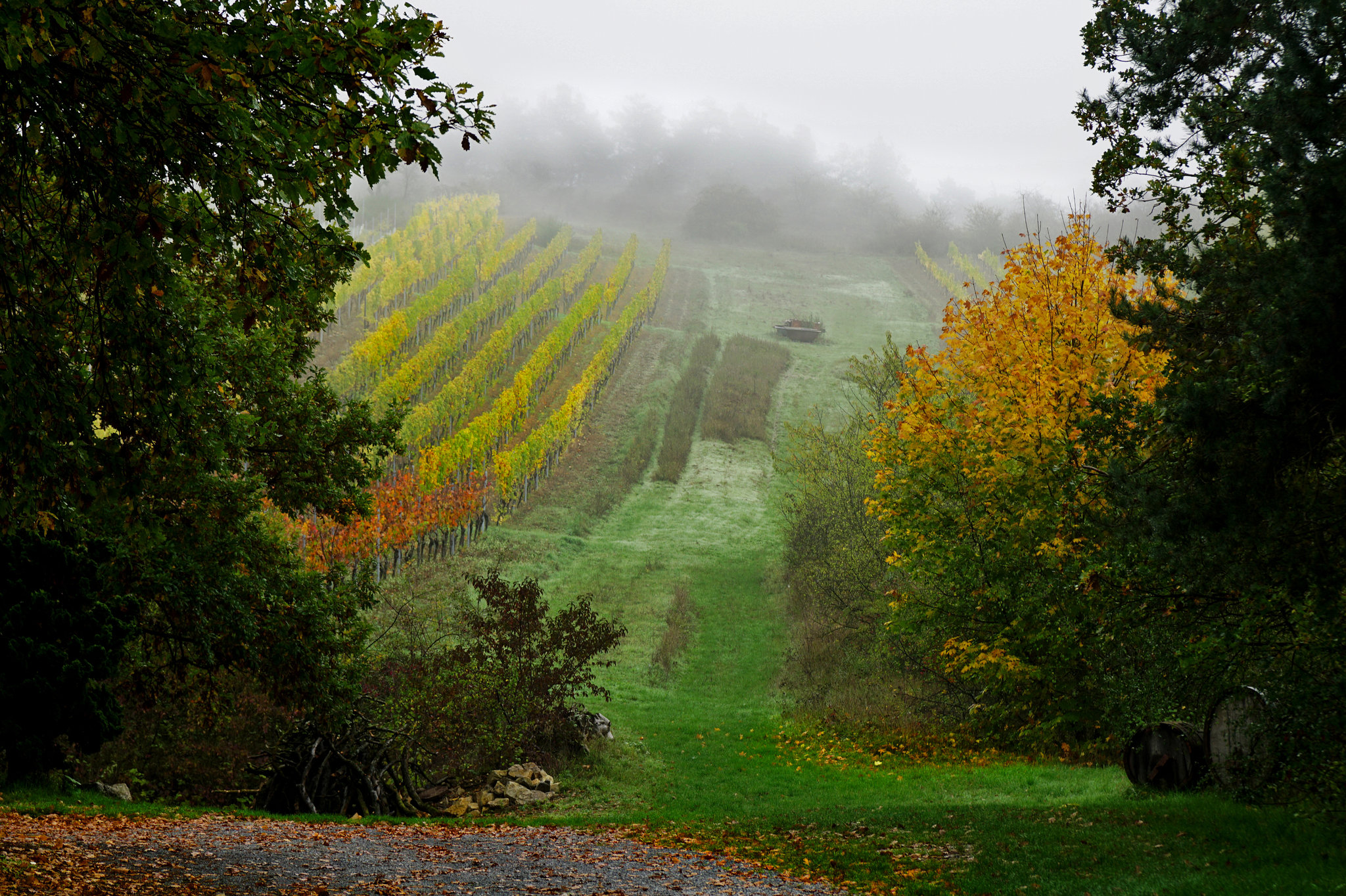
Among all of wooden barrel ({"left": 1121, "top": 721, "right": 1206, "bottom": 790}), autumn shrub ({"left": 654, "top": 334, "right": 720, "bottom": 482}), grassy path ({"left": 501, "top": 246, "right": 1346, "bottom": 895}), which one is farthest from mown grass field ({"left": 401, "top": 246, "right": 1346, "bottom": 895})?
autumn shrub ({"left": 654, "top": 334, "right": 720, "bottom": 482})

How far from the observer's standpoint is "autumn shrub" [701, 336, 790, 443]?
215ft

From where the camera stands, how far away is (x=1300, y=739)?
8.88 metres

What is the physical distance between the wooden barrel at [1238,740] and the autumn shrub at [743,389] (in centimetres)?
5287

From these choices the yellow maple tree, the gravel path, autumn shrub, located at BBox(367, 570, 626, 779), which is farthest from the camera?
autumn shrub, located at BBox(367, 570, 626, 779)

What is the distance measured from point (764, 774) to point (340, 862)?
437 inches

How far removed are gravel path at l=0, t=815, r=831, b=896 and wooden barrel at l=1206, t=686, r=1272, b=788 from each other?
18.3 ft

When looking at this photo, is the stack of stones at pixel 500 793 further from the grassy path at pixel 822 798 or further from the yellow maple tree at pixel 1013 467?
the yellow maple tree at pixel 1013 467

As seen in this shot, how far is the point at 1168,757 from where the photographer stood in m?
11.9

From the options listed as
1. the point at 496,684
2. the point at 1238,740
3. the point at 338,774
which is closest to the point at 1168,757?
the point at 1238,740

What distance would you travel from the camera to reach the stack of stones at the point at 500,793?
16.6 metres

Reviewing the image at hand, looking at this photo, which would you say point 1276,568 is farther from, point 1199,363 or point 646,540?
point 646,540

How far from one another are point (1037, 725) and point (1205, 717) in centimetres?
535

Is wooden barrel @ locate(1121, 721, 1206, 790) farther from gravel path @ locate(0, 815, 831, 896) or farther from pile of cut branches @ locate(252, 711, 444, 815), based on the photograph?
pile of cut branches @ locate(252, 711, 444, 815)

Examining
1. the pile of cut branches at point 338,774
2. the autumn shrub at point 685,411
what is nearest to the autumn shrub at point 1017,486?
the pile of cut branches at point 338,774
